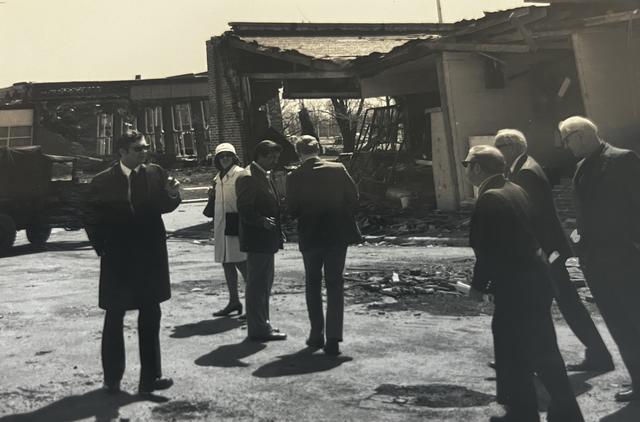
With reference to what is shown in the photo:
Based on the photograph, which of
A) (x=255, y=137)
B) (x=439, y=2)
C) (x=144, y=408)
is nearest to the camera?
(x=144, y=408)

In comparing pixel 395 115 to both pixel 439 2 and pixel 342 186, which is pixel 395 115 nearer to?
pixel 342 186

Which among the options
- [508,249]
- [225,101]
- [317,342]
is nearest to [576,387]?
[508,249]

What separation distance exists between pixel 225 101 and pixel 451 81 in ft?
28.1

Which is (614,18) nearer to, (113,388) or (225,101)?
(113,388)

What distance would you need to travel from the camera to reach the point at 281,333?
6801 millimetres

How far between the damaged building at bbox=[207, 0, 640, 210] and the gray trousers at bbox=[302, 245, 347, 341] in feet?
26.9

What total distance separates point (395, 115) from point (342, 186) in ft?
57.2

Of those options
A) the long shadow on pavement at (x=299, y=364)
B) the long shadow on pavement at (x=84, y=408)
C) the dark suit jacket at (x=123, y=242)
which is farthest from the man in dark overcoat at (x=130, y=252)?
the long shadow on pavement at (x=299, y=364)

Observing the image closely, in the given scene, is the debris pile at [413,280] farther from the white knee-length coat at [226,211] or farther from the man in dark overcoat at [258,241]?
the man in dark overcoat at [258,241]

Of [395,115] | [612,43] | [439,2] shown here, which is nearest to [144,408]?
[612,43]

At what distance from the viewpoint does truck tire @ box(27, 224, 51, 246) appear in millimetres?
14438

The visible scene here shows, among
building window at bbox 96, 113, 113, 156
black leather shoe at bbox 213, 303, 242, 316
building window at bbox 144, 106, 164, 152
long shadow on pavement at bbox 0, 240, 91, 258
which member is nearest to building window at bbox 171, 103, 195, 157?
building window at bbox 144, 106, 164, 152

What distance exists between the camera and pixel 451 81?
1531 cm

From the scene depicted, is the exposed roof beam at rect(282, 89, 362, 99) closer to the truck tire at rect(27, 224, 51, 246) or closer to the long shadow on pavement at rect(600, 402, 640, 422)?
the truck tire at rect(27, 224, 51, 246)
